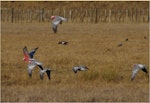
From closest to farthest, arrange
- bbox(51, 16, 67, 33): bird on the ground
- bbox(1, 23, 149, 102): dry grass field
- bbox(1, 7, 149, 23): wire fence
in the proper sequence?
bbox(1, 23, 149, 102): dry grass field < bbox(51, 16, 67, 33): bird on the ground < bbox(1, 7, 149, 23): wire fence

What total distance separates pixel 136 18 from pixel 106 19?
11.7ft

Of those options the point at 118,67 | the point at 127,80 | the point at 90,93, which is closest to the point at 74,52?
the point at 118,67

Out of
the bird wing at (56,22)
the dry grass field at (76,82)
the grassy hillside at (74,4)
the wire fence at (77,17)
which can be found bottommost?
the grassy hillside at (74,4)

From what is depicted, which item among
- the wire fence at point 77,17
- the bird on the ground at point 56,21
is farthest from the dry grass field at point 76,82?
the wire fence at point 77,17

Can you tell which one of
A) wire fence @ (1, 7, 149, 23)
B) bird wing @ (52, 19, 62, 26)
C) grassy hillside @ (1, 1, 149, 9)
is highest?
bird wing @ (52, 19, 62, 26)

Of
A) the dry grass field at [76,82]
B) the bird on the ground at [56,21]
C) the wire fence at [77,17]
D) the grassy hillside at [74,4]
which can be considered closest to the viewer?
the dry grass field at [76,82]

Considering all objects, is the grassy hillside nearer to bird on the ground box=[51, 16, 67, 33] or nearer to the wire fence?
the wire fence

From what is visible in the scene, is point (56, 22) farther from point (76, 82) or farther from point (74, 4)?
point (74, 4)

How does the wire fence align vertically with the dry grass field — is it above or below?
below

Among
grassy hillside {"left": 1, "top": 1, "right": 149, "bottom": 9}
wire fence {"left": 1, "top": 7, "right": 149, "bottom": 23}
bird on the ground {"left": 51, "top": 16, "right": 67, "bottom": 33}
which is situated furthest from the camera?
grassy hillside {"left": 1, "top": 1, "right": 149, "bottom": 9}

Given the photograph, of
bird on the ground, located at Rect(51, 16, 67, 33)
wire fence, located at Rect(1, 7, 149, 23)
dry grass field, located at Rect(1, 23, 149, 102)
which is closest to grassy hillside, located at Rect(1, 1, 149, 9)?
wire fence, located at Rect(1, 7, 149, 23)

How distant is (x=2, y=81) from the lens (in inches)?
448

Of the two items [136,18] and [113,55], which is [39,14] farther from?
[113,55]

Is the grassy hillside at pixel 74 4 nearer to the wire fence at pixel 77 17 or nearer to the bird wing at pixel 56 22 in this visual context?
the wire fence at pixel 77 17
